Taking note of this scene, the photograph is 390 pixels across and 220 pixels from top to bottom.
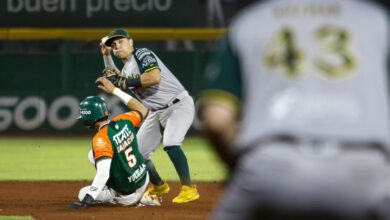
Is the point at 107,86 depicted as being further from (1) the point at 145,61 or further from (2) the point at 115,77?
(2) the point at 115,77

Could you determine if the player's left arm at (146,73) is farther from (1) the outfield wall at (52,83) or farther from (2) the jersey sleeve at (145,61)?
(1) the outfield wall at (52,83)

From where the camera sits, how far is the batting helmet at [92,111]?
343 inches

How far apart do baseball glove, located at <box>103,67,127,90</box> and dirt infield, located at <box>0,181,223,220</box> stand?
114 cm

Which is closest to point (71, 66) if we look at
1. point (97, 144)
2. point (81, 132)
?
point (81, 132)

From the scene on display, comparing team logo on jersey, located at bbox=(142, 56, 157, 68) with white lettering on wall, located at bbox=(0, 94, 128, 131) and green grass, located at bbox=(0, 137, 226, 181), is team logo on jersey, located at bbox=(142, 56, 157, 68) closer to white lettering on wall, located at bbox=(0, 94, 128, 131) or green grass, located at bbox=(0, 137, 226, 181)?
green grass, located at bbox=(0, 137, 226, 181)

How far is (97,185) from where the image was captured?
8469 mm

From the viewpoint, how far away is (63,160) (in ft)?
47.9

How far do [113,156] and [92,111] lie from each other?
16.2 inches

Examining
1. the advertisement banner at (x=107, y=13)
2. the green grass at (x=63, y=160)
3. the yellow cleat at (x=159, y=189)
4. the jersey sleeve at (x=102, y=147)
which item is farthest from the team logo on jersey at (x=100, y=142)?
the advertisement banner at (x=107, y=13)

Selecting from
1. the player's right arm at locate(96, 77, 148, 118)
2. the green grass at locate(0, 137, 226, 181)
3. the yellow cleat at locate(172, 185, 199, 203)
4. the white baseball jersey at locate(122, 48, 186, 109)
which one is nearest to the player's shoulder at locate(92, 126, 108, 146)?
the player's right arm at locate(96, 77, 148, 118)

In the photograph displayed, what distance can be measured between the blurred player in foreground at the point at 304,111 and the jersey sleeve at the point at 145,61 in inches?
264

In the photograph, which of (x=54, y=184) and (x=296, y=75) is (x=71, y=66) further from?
(x=296, y=75)

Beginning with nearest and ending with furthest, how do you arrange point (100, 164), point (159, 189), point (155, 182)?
point (100, 164), point (155, 182), point (159, 189)

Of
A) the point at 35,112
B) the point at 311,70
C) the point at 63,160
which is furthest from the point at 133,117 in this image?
the point at 35,112
